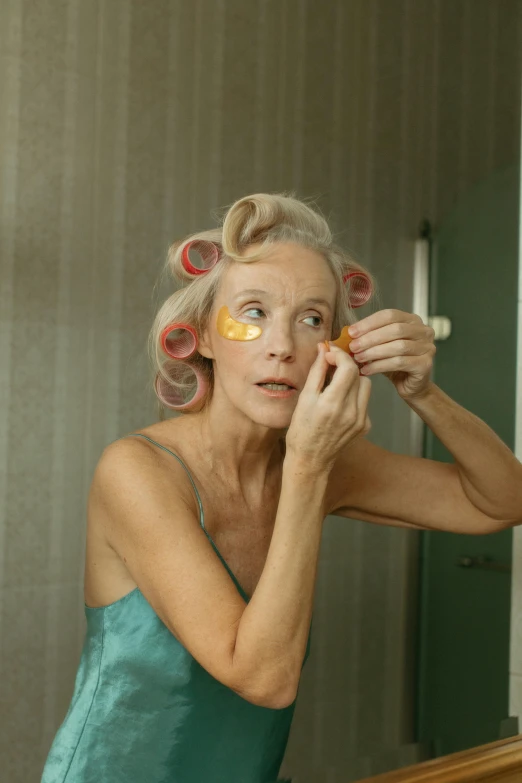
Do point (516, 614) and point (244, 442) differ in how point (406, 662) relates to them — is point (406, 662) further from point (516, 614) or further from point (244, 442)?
point (244, 442)

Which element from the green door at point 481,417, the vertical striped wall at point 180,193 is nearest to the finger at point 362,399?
the vertical striped wall at point 180,193

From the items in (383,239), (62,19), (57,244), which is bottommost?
(57,244)

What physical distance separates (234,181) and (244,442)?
0.76 metres

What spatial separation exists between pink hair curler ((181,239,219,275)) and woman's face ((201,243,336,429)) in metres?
0.05

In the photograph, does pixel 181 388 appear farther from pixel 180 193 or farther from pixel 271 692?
pixel 180 193

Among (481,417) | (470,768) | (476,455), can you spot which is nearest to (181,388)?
(476,455)

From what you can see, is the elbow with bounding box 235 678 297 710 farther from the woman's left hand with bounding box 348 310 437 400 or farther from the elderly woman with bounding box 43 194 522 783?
the woman's left hand with bounding box 348 310 437 400

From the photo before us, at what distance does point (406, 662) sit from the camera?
1911 millimetres

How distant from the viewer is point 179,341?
3.52 ft

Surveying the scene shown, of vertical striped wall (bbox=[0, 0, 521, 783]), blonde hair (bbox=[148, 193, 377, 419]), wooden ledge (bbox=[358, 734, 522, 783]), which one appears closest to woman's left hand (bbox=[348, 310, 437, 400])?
blonde hair (bbox=[148, 193, 377, 419])

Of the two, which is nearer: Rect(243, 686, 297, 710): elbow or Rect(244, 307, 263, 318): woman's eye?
Rect(243, 686, 297, 710): elbow

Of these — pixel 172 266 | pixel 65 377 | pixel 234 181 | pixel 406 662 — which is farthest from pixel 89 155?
pixel 406 662

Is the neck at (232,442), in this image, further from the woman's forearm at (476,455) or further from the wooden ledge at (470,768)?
the wooden ledge at (470,768)

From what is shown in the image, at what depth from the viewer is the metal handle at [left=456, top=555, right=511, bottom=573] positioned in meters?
1.75
